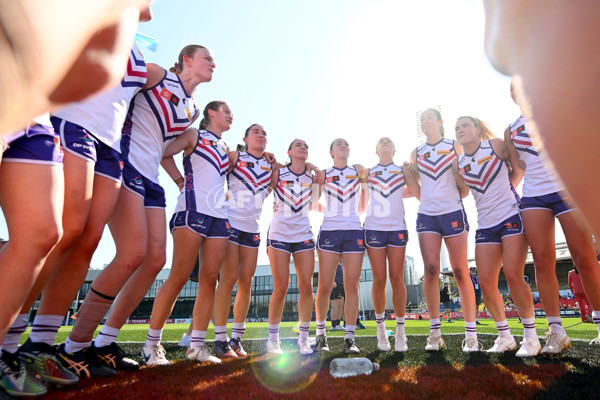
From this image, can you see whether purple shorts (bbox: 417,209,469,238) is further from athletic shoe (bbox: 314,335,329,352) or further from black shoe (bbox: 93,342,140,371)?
black shoe (bbox: 93,342,140,371)

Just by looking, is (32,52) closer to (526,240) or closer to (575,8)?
(575,8)

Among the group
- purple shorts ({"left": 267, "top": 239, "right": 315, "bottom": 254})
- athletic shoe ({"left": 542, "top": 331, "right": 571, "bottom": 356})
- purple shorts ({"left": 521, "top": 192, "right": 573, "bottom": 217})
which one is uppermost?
purple shorts ({"left": 521, "top": 192, "right": 573, "bottom": 217})

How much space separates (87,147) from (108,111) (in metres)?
0.37

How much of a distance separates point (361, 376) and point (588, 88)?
2.87 m

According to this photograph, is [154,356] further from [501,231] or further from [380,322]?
[501,231]

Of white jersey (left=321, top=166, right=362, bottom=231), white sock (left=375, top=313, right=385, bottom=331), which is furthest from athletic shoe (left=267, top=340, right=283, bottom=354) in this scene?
white jersey (left=321, top=166, right=362, bottom=231)

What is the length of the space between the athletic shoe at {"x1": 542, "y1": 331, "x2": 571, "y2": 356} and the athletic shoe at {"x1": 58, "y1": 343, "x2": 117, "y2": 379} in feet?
13.3

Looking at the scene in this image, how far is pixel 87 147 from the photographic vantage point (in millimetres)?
2453

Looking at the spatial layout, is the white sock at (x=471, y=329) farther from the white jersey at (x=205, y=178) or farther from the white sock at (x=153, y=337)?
the white sock at (x=153, y=337)

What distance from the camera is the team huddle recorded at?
225cm

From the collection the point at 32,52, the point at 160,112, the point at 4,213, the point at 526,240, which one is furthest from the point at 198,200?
the point at 526,240

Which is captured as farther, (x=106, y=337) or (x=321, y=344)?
(x=321, y=344)

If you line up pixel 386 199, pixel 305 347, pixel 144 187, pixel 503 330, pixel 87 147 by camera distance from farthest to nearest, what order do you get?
pixel 386 199 → pixel 305 347 → pixel 503 330 → pixel 144 187 → pixel 87 147

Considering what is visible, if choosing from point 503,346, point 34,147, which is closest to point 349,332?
point 503,346
